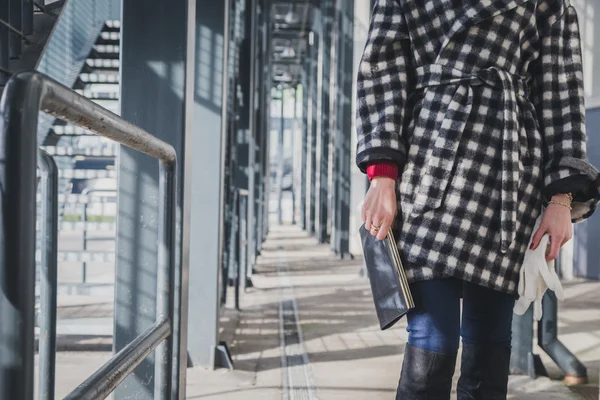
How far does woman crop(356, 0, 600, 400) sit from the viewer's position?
131cm

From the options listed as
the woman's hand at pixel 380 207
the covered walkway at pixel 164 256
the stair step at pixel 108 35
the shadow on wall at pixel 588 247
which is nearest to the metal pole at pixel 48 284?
the covered walkway at pixel 164 256

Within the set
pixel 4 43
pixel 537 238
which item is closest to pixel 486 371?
pixel 537 238

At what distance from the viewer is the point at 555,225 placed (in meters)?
1.34

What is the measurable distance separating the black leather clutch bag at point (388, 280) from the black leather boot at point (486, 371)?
194 mm

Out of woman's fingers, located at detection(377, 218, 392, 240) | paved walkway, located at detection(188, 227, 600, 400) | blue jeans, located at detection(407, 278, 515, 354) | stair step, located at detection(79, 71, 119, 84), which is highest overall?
stair step, located at detection(79, 71, 119, 84)

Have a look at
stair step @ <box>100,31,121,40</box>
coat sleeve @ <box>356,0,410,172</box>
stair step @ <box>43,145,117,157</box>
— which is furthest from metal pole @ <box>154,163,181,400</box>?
stair step @ <box>100,31,121,40</box>

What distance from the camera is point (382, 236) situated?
4.31ft

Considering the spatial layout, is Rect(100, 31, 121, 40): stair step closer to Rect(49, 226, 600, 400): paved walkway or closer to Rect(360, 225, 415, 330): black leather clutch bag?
Rect(49, 226, 600, 400): paved walkway

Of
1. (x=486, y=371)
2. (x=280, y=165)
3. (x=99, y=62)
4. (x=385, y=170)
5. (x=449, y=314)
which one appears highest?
(x=99, y=62)

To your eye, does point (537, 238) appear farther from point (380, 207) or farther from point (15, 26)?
point (15, 26)

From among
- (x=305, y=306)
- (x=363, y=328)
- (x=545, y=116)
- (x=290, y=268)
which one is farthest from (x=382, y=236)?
(x=290, y=268)

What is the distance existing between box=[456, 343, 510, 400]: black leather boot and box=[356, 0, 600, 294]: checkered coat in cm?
14

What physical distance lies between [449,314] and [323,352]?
2.29 metres

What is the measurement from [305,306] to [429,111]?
3950 mm
